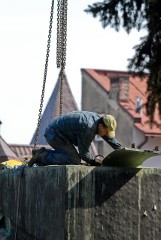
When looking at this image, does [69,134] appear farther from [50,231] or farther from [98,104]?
[98,104]

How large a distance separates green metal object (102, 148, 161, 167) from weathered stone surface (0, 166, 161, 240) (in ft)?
0.22

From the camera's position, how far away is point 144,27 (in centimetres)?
1703

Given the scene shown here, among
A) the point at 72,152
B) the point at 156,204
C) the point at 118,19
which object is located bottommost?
the point at 156,204

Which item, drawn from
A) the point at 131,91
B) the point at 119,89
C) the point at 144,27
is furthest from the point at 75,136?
the point at 131,91

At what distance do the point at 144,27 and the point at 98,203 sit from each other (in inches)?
440

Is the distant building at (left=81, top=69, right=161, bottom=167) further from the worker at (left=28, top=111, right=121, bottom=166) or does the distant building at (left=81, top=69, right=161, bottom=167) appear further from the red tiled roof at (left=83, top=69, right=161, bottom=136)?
the worker at (left=28, top=111, right=121, bottom=166)

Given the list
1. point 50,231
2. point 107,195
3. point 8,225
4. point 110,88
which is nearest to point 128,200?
point 107,195

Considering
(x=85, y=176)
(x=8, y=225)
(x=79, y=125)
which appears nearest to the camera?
(x=85, y=176)

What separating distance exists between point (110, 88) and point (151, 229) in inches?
1265

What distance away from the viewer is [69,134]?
7.22 meters

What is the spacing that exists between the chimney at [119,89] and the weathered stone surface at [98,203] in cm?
3111

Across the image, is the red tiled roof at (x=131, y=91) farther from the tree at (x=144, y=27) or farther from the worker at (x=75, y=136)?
the worker at (x=75, y=136)

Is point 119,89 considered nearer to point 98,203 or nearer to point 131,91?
point 131,91

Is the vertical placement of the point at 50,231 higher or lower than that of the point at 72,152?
lower
